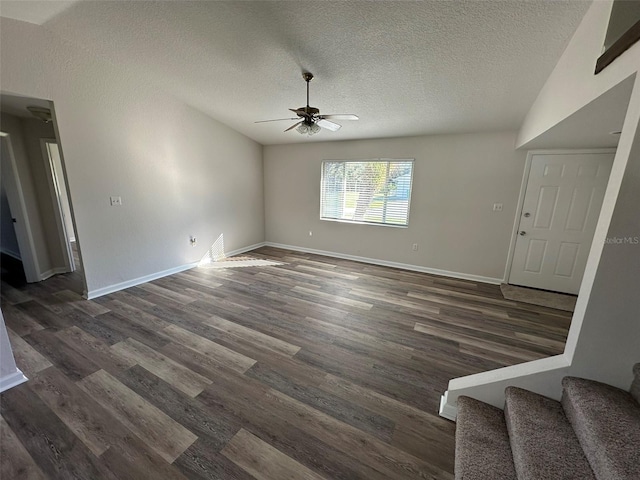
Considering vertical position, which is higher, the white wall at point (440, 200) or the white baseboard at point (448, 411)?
the white wall at point (440, 200)

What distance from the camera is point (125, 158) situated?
11.1ft

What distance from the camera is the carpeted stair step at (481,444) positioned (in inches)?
47.3

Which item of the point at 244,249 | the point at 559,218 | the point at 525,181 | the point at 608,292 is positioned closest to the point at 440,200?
the point at 525,181

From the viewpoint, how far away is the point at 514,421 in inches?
50.4

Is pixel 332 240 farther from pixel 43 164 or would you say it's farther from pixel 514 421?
pixel 43 164

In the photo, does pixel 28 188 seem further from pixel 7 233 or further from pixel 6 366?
pixel 6 366

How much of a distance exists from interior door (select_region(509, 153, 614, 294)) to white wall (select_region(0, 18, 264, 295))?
478 cm

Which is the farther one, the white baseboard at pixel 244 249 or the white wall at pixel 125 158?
the white baseboard at pixel 244 249

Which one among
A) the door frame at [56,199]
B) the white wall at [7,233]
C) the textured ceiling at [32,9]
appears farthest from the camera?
the white wall at [7,233]

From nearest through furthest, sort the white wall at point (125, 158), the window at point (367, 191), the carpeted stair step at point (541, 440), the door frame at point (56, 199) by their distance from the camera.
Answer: the carpeted stair step at point (541, 440) < the white wall at point (125, 158) < the door frame at point (56, 199) < the window at point (367, 191)

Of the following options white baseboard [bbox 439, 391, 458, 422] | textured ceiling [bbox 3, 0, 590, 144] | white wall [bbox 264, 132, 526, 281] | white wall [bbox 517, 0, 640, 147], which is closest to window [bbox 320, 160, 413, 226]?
white wall [bbox 264, 132, 526, 281]

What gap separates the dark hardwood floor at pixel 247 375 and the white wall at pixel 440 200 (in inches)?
32.3

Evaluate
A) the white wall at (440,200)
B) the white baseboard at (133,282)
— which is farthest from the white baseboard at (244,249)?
the white wall at (440,200)

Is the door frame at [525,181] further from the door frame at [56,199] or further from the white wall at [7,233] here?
the white wall at [7,233]
